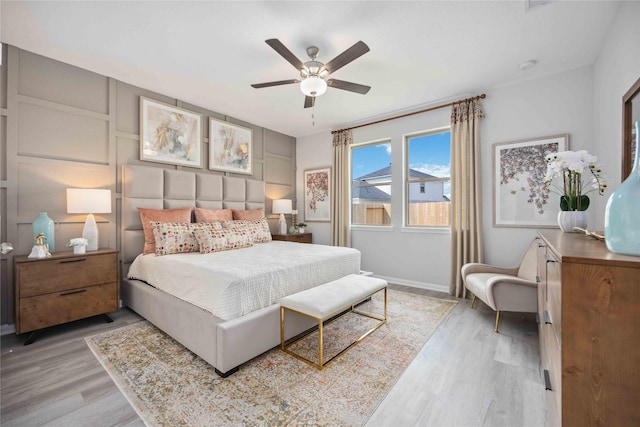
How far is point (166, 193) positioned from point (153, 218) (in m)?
0.49

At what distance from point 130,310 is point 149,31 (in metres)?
2.92

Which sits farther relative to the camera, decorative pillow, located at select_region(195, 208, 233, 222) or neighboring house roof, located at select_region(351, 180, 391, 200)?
neighboring house roof, located at select_region(351, 180, 391, 200)

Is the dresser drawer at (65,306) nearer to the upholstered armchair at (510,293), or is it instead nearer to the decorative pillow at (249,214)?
the decorative pillow at (249,214)

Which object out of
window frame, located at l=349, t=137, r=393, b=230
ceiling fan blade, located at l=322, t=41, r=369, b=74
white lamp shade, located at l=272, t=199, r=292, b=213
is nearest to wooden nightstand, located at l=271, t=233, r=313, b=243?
white lamp shade, located at l=272, t=199, r=292, b=213

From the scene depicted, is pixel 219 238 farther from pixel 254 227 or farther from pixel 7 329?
pixel 7 329

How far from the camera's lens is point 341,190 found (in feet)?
15.9

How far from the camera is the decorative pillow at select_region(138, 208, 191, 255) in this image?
3105 mm

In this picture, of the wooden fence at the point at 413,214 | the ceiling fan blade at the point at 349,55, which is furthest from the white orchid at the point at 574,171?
the wooden fence at the point at 413,214

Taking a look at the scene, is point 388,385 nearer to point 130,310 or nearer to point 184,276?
point 184,276

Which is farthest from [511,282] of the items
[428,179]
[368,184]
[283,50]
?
[283,50]

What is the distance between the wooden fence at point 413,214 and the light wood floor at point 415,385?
1.78 m

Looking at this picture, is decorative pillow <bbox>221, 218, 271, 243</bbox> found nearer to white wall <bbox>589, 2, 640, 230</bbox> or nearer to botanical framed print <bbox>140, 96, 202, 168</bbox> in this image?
botanical framed print <bbox>140, 96, 202, 168</bbox>

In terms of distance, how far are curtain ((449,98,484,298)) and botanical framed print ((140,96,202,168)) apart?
3712 mm

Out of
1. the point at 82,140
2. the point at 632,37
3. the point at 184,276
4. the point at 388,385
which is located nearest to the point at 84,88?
the point at 82,140
